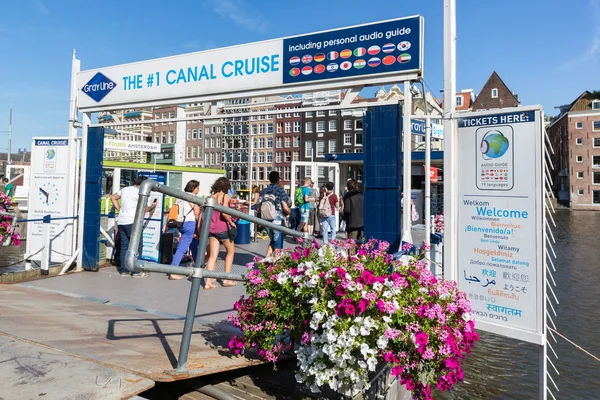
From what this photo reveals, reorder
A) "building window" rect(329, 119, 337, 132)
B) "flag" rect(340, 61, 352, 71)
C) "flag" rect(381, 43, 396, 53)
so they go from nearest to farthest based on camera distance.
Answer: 1. "flag" rect(381, 43, 396, 53)
2. "flag" rect(340, 61, 352, 71)
3. "building window" rect(329, 119, 337, 132)

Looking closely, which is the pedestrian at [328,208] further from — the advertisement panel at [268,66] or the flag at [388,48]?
the flag at [388,48]

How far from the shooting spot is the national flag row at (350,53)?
17.2ft

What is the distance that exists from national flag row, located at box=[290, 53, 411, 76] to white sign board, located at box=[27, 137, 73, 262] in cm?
509

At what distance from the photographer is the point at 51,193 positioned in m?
8.71

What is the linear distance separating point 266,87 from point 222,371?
166 inches

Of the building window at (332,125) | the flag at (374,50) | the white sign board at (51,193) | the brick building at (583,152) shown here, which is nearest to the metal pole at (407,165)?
the flag at (374,50)

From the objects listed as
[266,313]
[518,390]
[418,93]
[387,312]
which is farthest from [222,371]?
[418,93]

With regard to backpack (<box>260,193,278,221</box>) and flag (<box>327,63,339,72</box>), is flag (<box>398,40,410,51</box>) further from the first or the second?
backpack (<box>260,193,278,221</box>)

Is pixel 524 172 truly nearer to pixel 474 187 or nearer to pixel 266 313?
pixel 474 187

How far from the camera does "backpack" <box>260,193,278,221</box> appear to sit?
25.9ft

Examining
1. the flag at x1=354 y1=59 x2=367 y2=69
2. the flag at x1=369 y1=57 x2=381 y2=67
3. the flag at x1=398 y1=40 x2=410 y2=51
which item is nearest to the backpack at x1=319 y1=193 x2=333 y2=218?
the flag at x1=354 y1=59 x2=367 y2=69

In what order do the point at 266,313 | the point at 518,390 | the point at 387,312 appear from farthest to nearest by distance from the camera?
1. the point at 518,390
2. the point at 266,313
3. the point at 387,312

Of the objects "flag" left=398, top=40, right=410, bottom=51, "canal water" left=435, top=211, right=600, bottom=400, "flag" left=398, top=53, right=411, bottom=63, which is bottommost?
"canal water" left=435, top=211, right=600, bottom=400

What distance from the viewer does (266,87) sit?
6.37 metres
